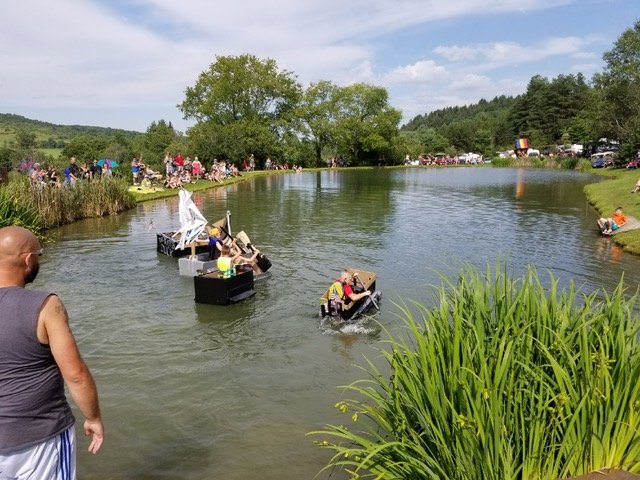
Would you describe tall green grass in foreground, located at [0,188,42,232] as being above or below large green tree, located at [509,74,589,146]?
below

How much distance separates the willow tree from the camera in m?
74.6

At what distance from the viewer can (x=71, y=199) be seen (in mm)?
26625

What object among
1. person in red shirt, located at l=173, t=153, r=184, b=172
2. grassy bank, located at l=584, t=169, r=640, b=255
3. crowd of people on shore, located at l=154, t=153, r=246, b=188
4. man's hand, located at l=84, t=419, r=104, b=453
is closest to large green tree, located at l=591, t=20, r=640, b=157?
grassy bank, located at l=584, t=169, r=640, b=255

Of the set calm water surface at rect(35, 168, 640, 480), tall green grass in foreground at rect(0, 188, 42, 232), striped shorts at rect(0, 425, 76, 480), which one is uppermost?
tall green grass in foreground at rect(0, 188, 42, 232)

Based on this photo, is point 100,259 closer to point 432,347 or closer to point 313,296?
point 313,296

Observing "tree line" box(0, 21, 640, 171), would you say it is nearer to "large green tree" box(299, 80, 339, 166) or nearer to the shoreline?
"large green tree" box(299, 80, 339, 166)

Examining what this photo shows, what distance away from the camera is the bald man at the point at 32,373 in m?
3.48

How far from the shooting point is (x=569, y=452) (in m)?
4.15

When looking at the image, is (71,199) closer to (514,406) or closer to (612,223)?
(612,223)

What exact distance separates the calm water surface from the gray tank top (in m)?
3.40

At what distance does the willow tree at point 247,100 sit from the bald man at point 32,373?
69143 millimetres

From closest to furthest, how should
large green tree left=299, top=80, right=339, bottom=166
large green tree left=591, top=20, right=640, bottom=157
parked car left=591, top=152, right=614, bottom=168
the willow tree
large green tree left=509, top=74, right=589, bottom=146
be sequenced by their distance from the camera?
large green tree left=591, top=20, right=640, bottom=157 < parked car left=591, top=152, right=614, bottom=168 < the willow tree < large green tree left=299, top=80, right=339, bottom=166 < large green tree left=509, top=74, right=589, bottom=146

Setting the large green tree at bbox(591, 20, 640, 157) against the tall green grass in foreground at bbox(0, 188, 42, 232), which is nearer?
the tall green grass in foreground at bbox(0, 188, 42, 232)

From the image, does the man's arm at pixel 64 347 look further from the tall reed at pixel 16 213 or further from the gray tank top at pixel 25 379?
the tall reed at pixel 16 213
